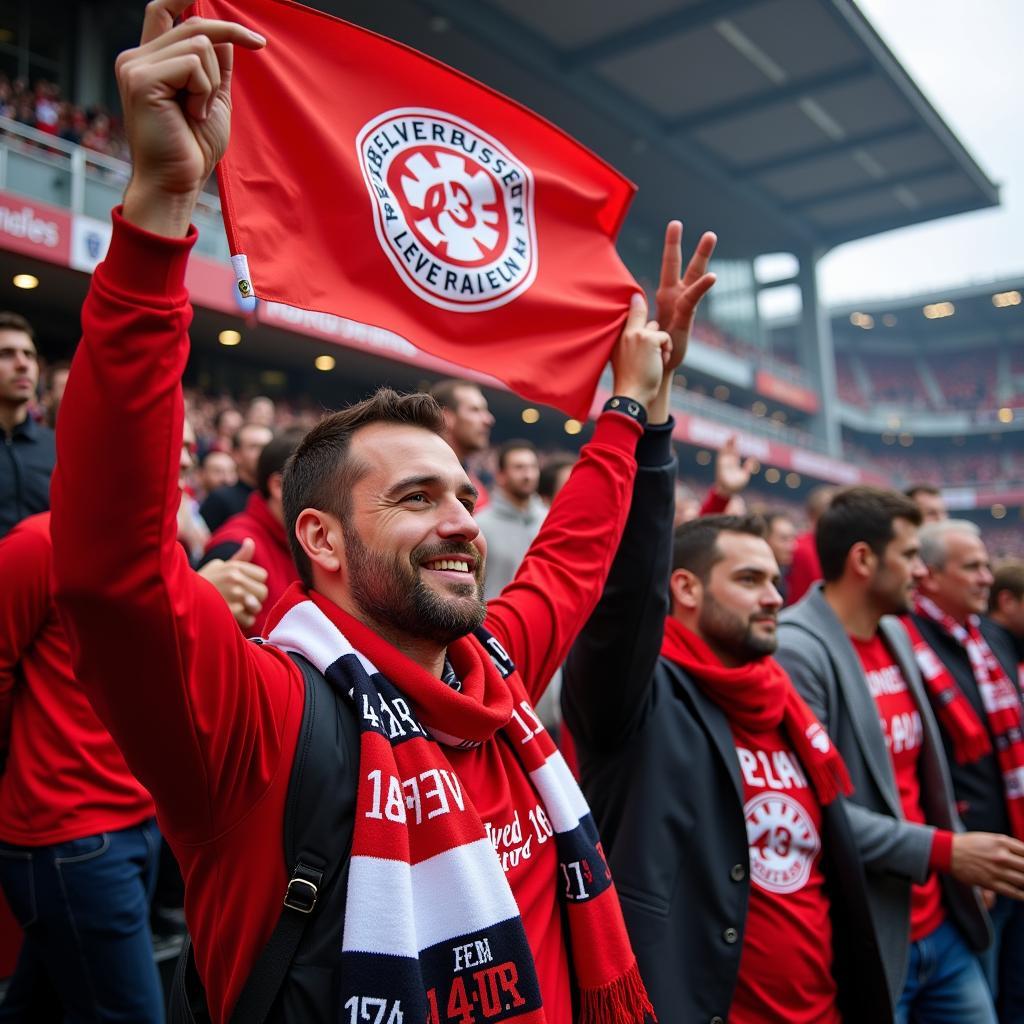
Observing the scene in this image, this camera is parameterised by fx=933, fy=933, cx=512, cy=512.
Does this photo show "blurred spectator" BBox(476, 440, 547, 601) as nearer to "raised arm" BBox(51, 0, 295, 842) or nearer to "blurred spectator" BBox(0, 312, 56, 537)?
"blurred spectator" BBox(0, 312, 56, 537)

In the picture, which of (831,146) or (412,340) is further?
(831,146)

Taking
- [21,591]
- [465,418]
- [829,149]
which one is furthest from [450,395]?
[829,149]

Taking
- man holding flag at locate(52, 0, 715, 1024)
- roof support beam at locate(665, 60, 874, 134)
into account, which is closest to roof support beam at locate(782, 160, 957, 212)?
roof support beam at locate(665, 60, 874, 134)

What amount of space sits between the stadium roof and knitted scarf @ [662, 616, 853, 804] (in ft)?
55.6

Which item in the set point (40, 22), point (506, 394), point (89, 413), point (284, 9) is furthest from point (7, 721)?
point (506, 394)

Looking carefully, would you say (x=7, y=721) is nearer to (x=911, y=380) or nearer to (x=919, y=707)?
(x=919, y=707)

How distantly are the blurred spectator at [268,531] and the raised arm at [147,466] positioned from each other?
6.44 feet

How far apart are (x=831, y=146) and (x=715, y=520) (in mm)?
24416

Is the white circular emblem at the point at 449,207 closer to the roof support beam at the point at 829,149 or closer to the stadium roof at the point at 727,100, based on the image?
the stadium roof at the point at 727,100

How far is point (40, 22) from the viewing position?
590 inches

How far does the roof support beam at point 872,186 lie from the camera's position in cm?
2541

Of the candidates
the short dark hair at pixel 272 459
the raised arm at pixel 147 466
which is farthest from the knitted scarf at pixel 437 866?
the short dark hair at pixel 272 459

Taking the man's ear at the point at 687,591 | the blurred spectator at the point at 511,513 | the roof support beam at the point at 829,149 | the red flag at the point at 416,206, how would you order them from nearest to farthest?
the red flag at the point at 416,206, the man's ear at the point at 687,591, the blurred spectator at the point at 511,513, the roof support beam at the point at 829,149

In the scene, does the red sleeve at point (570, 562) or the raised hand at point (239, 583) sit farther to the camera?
the raised hand at point (239, 583)
